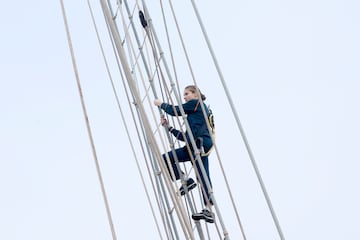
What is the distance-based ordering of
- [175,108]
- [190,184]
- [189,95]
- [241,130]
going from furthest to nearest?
1. [189,95]
2. [190,184]
3. [175,108]
4. [241,130]

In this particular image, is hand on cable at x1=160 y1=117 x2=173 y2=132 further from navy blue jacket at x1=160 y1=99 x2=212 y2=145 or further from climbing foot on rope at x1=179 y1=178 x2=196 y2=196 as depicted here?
climbing foot on rope at x1=179 y1=178 x2=196 y2=196

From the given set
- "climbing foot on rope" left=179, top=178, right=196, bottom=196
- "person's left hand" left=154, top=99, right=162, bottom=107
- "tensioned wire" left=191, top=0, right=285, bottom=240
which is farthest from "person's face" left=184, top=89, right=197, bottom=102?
"climbing foot on rope" left=179, top=178, right=196, bottom=196

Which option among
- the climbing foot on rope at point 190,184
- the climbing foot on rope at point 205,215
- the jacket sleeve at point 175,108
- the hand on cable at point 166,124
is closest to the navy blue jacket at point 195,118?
the jacket sleeve at point 175,108

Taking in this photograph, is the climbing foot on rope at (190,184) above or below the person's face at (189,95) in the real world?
below

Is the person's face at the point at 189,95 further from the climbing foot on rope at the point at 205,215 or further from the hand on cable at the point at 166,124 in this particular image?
the climbing foot on rope at the point at 205,215

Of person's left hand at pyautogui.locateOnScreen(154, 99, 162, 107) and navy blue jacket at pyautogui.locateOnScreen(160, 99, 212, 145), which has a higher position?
person's left hand at pyautogui.locateOnScreen(154, 99, 162, 107)

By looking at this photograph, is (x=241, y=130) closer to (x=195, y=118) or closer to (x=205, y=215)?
(x=195, y=118)

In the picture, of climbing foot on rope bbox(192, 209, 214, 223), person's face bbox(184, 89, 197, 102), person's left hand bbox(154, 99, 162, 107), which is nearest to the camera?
climbing foot on rope bbox(192, 209, 214, 223)

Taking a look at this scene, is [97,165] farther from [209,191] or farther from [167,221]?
[167,221]

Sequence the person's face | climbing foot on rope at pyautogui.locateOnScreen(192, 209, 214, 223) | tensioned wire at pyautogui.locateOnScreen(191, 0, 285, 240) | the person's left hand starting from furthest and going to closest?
the person's face, the person's left hand, climbing foot on rope at pyautogui.locateOnScreen(192, 209, 214, 223), tensioned wire at pyautogui.locateOnScreen(191, 0, 285, 240)

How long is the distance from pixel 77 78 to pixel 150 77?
155cm

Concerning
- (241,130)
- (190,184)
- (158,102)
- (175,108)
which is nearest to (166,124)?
(158,102)

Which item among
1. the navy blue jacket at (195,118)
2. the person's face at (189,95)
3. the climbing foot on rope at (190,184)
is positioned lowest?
the climbing foot on rope at (190,184)

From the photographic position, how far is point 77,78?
357 centimetres
